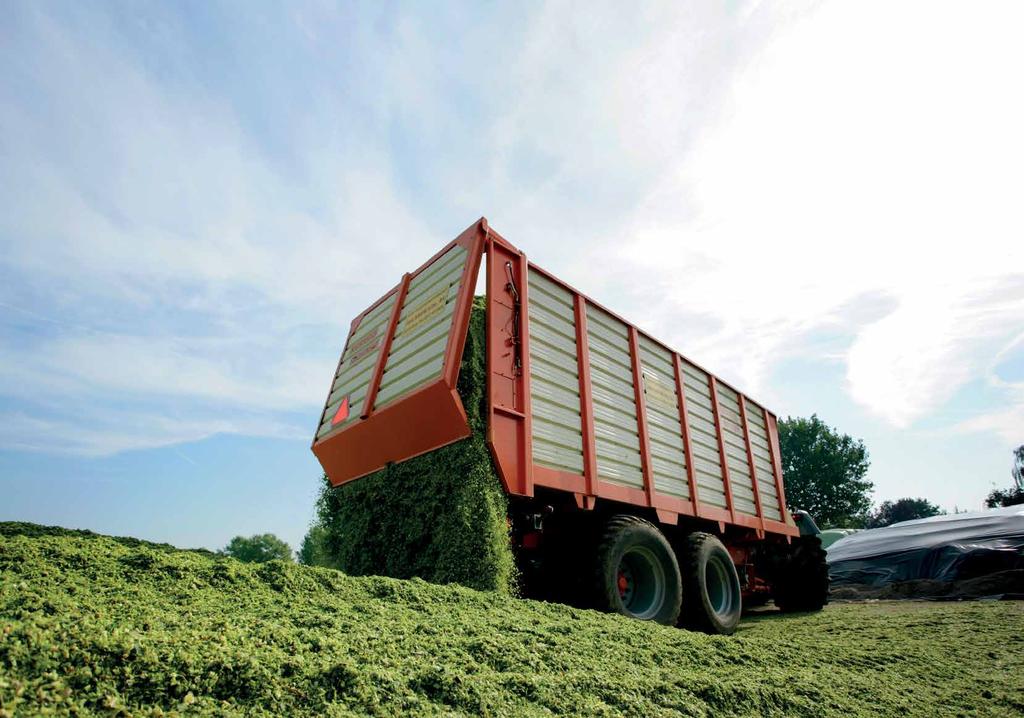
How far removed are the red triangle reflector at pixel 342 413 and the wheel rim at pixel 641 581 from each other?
3068 mm

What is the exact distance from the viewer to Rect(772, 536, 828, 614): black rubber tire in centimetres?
1009

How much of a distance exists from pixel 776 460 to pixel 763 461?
0.59 m

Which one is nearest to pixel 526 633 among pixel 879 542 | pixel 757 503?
pixel 757 503

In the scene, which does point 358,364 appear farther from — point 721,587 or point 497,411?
point 721,587

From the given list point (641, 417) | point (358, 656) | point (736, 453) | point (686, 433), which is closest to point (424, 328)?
point (641, 417)

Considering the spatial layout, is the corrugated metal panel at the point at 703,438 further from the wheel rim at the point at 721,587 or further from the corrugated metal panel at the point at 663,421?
the wheel rim at the point at 721,587

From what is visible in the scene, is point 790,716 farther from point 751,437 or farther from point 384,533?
point 751,437

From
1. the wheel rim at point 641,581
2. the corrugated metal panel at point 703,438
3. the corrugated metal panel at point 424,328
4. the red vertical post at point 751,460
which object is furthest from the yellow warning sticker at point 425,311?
the red vertical post at point 751,460

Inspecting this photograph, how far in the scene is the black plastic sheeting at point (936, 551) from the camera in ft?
42.6

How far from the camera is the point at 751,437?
919 centimetres

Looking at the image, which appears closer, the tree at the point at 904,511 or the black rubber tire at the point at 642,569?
the black rubber tire at the point at 642,569

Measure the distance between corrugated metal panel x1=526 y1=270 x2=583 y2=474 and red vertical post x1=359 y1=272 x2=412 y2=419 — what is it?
142 centimetres

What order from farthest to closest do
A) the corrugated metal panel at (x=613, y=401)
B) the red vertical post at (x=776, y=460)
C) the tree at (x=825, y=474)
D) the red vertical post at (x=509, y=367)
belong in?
1. the tree at (x=825, y=474)
2. the red vertical post at (x=776, y=460)
3. the corrugated metal panel at (x=613, y=401)
4. the red vertical post at (x=509, y=367)

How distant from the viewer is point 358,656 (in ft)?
8.12
